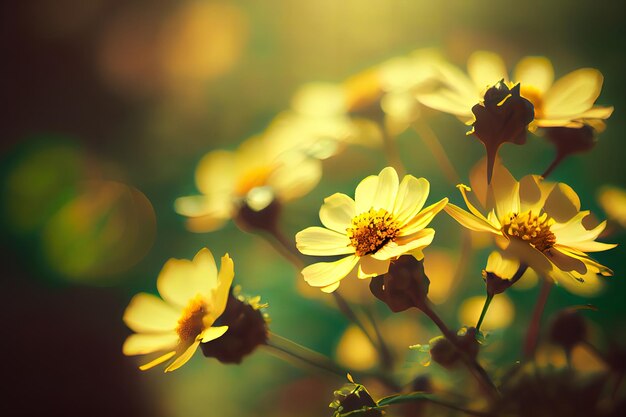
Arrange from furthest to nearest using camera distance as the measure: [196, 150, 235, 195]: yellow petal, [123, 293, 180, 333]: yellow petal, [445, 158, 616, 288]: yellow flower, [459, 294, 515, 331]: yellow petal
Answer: [196, 150, 235, 195]: yellow petal < [459, 294, 515, 331]: yellow petal < [123, 293, 180, 333]: yellow petal < [445, 158, 616, 288]: yellow flower

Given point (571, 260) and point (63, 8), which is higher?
point (571, 260)

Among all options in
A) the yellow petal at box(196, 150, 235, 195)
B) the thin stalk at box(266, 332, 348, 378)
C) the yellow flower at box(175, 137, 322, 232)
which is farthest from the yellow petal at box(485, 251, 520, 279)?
the yellow petal at box(196, 150, 235, 195)

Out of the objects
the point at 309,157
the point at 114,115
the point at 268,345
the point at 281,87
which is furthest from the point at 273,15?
the point at 268,345

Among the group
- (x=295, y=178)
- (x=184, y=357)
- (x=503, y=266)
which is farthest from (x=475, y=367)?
(x=295, y=178)

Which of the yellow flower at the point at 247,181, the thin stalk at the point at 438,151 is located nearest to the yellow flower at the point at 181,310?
the yellow flower at the point at 247,181

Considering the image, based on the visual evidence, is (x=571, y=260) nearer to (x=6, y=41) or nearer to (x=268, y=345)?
(x=268, y=345)

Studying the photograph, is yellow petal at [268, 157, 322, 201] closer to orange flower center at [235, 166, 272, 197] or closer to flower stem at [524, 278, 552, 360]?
orange flower center at [235, 166, 272, 197]
